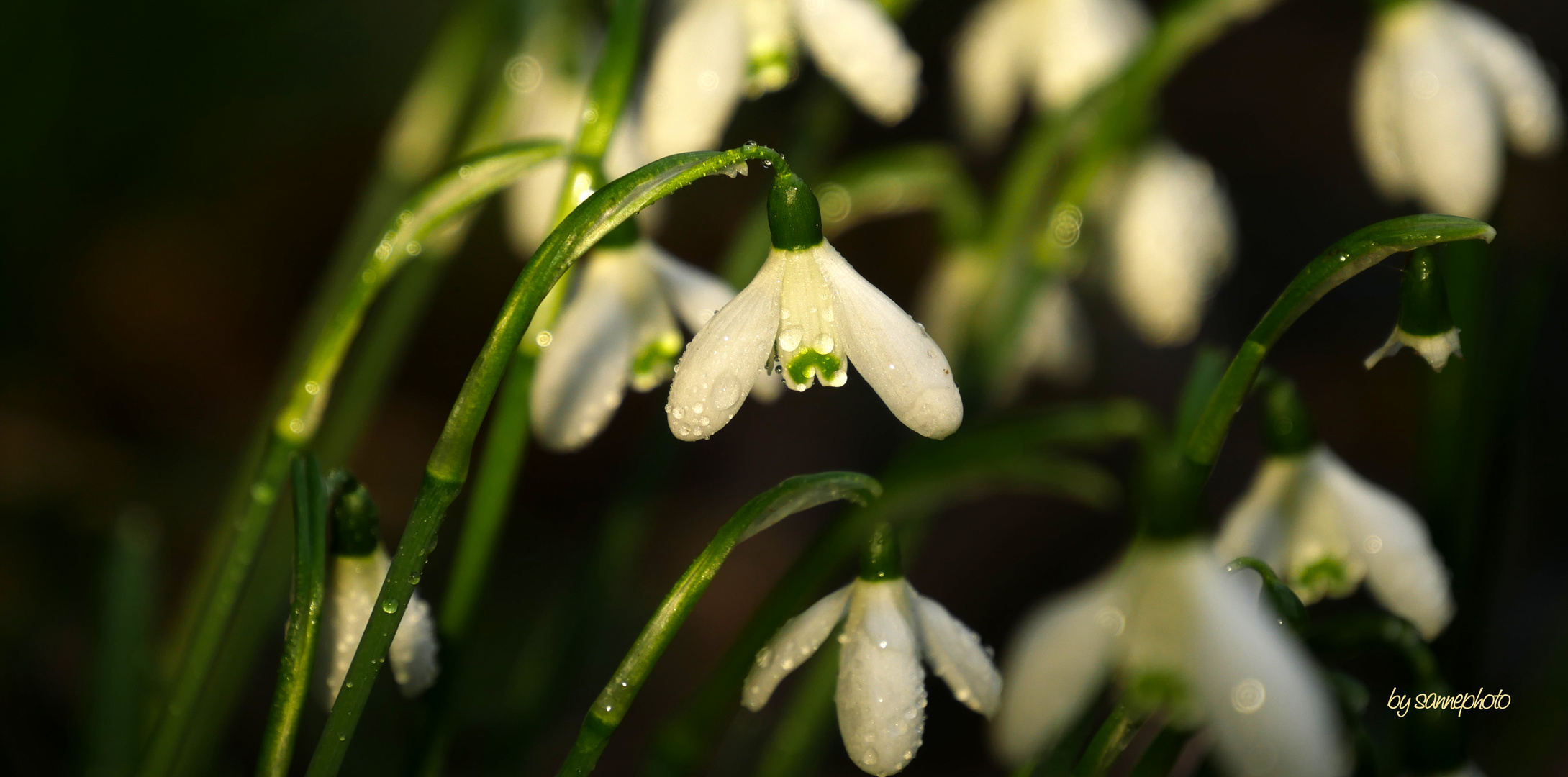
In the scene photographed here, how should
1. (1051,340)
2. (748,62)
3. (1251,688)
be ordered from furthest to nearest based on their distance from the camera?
(1051,340) < (748,62) < (1251,688)

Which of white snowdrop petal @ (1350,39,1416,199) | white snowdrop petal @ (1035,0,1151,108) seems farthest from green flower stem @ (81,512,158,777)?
white snowdrop petal @ (1350,39,1416,199)

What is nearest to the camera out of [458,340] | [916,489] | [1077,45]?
[916,489]

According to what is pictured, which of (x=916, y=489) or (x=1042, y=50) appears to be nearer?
(x=916, y=489)

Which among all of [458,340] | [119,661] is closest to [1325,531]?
[119,661]

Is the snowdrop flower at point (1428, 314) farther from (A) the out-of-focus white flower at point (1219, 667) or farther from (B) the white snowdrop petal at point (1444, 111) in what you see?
(B) the white snowdrop petal at point (1444, 111)

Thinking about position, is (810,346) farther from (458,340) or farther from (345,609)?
(458,340)

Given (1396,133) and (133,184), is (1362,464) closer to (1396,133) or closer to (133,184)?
(1396,133)

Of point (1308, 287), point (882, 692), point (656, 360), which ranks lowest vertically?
point (882, 692)

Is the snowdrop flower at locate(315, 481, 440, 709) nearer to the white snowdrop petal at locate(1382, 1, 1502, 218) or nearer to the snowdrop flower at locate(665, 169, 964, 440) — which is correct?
the snowdrop flower at locate(665, 169, 964, 440)
